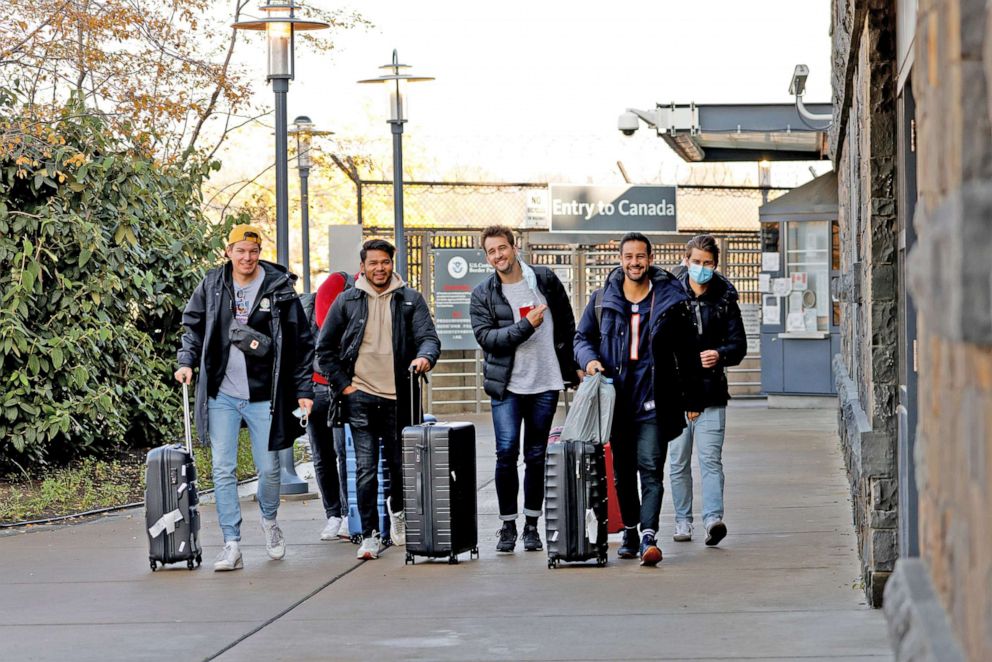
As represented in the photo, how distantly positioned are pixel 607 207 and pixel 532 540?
506 inches

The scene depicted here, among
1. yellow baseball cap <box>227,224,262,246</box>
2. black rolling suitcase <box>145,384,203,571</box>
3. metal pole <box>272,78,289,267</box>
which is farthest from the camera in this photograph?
metal pole <box>272,78,289,267</box>

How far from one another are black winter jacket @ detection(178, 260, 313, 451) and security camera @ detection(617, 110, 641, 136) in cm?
969

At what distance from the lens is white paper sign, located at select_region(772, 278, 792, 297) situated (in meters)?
19.7

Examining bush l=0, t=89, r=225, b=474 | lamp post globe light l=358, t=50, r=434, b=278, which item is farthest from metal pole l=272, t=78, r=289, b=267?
lamp post globe light l=358, t=50, r=434, b=278

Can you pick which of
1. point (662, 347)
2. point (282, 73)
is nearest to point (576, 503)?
point (662, 347)

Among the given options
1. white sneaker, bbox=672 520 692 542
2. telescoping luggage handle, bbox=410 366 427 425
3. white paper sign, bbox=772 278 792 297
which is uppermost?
white paper sign, bbox=772 278 792 297

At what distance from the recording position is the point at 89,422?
1335cm

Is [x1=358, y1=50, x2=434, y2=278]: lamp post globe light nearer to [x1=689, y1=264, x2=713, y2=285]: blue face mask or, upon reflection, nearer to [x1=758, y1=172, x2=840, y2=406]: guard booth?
[x1=758, y1=172, x2=840, y2=406]: guard booth

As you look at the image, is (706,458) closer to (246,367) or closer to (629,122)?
(246,367)

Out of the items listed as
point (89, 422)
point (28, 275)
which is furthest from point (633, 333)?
point (89, 422)

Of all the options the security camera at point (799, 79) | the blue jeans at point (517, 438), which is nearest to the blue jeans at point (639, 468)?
the blue jeans at point (517, 438)

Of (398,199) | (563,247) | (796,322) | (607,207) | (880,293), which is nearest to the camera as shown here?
(880,293)

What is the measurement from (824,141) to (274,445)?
12.5m

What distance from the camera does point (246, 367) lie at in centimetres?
858
